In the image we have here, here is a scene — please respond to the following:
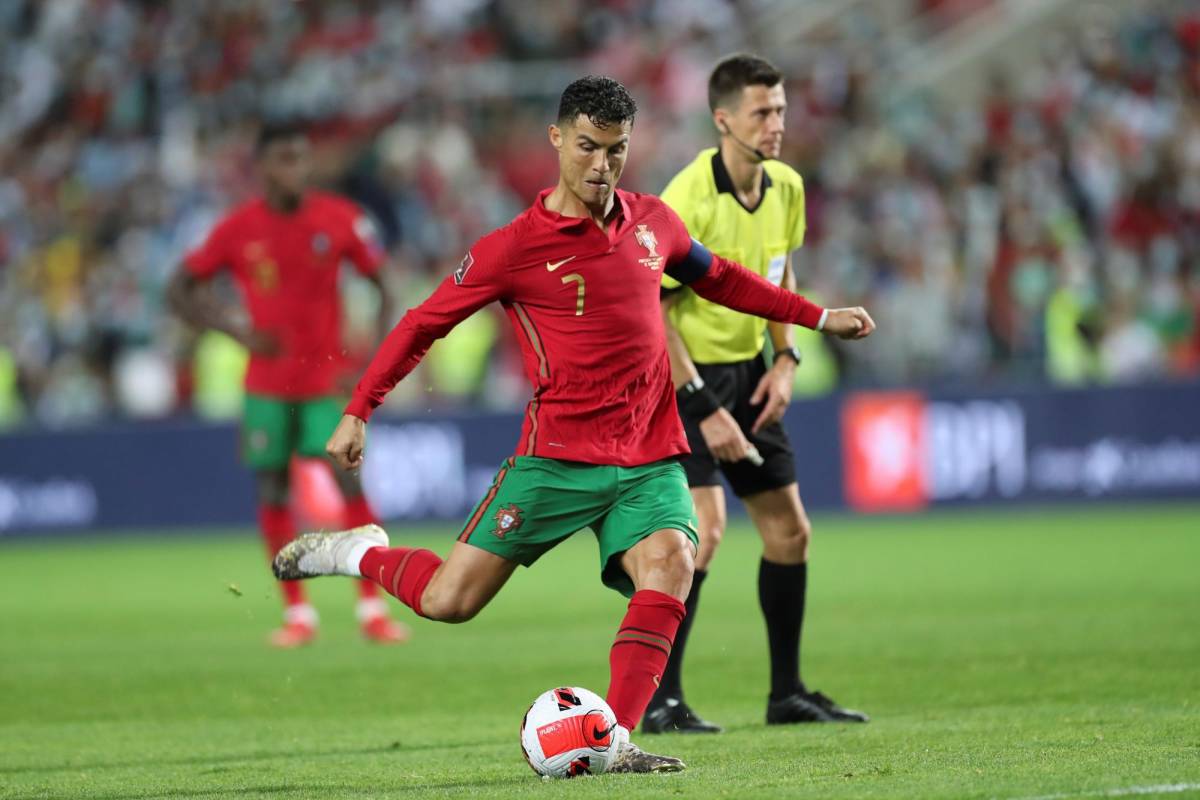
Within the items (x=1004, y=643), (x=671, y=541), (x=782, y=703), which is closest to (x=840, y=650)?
(x=1004, y=643)

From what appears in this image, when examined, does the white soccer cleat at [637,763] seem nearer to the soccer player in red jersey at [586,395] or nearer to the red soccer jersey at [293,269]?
the soccer player in red jersey at [586,395]

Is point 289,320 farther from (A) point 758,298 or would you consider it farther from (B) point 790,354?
(A) point 758,298

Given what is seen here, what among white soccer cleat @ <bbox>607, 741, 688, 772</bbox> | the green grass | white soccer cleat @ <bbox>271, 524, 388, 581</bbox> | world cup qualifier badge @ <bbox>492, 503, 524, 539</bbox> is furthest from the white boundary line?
white soccer cleat @ <bbox>271, 524, 388, 581</bbox>

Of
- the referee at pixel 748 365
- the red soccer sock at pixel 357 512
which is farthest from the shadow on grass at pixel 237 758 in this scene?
the red soccer sock at pixel 357 512

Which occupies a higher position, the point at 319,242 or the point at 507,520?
the point at 319,242

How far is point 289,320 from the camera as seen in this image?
11211mm

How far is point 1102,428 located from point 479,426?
5939 millimetres

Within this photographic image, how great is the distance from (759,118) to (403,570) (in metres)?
2.35

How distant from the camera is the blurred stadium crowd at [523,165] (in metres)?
18.8

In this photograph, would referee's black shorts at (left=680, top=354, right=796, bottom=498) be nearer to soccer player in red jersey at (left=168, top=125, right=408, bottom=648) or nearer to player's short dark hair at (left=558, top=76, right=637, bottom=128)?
player's short dark hair at (left=558, top=76, right=637, bottom=128)

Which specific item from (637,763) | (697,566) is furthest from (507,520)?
(697,566)

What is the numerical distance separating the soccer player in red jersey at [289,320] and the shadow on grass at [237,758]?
3.99 m

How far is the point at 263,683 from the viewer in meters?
9.38

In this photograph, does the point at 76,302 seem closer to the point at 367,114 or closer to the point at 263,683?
the point at 367,114
